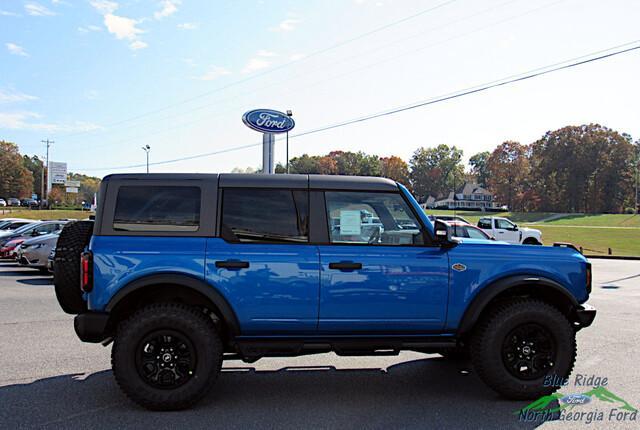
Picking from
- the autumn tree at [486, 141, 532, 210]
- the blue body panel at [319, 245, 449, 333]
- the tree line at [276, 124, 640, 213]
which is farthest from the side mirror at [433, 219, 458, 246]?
the autumn tree at [486, 141, 532, 210]

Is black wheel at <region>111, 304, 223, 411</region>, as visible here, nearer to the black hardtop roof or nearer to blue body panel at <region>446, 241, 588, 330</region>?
the black hardtop roof

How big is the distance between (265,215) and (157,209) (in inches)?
38.4

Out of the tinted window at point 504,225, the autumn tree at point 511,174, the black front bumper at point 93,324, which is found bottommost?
the black front bumper at point 93,324

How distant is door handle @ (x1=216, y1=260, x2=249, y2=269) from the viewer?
15.8ft

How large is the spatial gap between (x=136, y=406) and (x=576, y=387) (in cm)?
423

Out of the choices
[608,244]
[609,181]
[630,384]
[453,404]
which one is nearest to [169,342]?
[453,404]

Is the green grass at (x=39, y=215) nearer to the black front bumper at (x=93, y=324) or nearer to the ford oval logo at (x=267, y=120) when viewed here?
the ford oval logo at (x=267, y=120)

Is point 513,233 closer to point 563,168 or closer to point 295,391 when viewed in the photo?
point 295,391

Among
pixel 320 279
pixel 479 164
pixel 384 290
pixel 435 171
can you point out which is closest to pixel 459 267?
pixel 384 290

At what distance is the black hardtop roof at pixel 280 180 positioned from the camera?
16.7 feet

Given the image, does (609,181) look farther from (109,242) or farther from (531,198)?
(109,242)

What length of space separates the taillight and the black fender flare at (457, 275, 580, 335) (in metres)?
3.30

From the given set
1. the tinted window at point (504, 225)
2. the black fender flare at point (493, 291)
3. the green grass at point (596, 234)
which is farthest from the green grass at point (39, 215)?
the black fender flare at point (493, 291)

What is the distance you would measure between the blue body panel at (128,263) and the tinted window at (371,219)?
4.14ft
